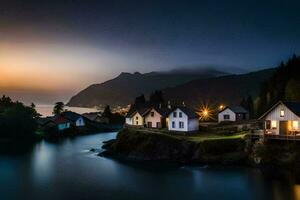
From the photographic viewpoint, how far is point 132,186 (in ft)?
157

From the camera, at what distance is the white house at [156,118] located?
8250cm

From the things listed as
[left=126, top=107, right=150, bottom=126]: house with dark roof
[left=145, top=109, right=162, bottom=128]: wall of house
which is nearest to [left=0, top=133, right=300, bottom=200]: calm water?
[left=145, top=109, right=162, bottom=128]: wall of house

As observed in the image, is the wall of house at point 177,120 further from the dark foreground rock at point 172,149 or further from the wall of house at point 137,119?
the wall of house at point 137,119

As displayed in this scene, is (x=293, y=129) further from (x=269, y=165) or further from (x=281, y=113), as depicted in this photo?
(x=269, y=165)

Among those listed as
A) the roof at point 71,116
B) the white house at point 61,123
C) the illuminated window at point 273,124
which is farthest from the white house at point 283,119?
the roof at point 71,116

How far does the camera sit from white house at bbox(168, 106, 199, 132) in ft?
241

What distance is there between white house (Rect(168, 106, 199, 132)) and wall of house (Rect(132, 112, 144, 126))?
41.6 ft

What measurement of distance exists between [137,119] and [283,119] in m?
38.7

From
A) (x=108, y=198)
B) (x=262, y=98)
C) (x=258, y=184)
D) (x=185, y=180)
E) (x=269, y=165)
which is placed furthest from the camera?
Result: (x=262, y=98)

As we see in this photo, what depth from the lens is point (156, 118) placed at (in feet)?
274

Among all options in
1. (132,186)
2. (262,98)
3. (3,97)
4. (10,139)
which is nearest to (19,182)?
(132,186)

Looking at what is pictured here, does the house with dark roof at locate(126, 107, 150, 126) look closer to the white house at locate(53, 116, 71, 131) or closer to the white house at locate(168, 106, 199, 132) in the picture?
the white house at locate(168, 106, 199, 132)

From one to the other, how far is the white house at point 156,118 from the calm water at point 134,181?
63.2 feet

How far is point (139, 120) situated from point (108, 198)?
47010 mm
